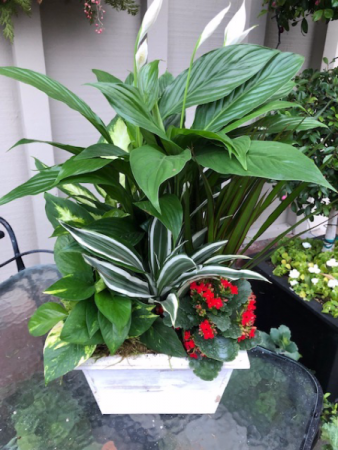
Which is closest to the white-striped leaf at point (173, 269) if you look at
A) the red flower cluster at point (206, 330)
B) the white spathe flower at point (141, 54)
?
the red flower cluster at point (206, 330)

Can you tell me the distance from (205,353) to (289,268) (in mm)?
1010

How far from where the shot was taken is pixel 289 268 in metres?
1.60

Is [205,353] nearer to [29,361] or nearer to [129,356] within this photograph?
[129,356]

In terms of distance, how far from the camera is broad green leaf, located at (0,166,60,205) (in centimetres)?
62

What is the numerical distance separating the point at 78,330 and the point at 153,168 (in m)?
0.33

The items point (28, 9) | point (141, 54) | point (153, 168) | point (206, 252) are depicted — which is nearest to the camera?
point (153, 168)

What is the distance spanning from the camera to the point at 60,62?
5.45 feet

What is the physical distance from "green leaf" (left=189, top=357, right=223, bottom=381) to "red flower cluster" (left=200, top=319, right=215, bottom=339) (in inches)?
1.9

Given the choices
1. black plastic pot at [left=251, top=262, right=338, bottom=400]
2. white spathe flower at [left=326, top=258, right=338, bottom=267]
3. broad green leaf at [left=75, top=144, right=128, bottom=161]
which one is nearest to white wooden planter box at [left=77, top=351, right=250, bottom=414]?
broad green leaf at [left=75, top=144, right=128, bottom=161]

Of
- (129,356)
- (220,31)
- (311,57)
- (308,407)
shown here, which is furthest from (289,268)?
(311,57)

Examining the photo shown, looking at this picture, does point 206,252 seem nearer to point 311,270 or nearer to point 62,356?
point 62,356

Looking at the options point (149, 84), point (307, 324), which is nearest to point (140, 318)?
point (149, 84)

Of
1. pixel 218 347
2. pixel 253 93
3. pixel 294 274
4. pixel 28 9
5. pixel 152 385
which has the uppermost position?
pixel 28 9

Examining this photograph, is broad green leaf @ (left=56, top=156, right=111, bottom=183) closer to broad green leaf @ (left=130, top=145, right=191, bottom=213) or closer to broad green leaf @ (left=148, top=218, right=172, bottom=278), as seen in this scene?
broad green leaf @ (left=130, top=145, right=191, bottom=213)
